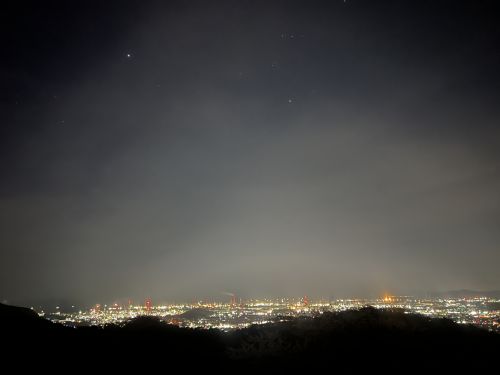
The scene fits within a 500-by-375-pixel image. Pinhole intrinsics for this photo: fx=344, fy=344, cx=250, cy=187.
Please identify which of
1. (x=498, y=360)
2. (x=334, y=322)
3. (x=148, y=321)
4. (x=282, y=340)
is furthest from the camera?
(x=148, y=321)

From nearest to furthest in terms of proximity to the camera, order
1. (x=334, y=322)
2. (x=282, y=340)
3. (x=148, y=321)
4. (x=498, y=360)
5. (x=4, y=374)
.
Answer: (x=4, y=374), (x=498, y=360), (x=282, y=340), (x=334, y=322), (x=148, y=321)

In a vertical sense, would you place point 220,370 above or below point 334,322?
below

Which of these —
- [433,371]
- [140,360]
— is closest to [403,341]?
[433,371]

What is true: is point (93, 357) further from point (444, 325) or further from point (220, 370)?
point (444, 325)

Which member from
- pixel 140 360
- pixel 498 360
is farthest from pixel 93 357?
pixel 498 360

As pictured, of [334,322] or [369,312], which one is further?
[369,312]

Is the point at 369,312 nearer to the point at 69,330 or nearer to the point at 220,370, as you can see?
the point at 220,370
